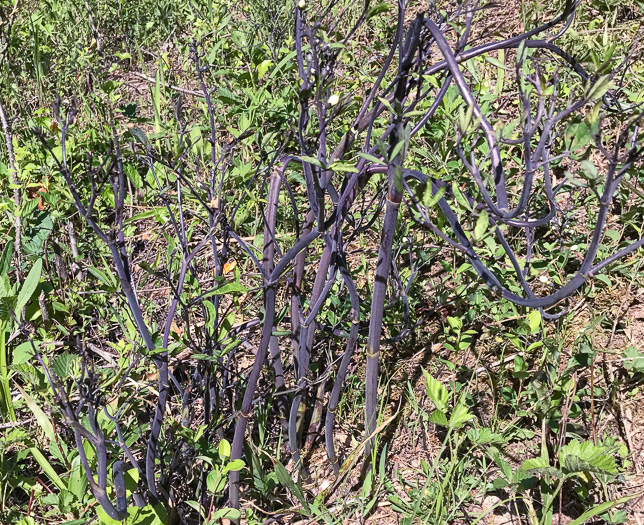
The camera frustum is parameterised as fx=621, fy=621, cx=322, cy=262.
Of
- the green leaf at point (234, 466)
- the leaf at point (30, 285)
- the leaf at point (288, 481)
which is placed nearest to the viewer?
the green leaf at point (234, 466)

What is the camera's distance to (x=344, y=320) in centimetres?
217

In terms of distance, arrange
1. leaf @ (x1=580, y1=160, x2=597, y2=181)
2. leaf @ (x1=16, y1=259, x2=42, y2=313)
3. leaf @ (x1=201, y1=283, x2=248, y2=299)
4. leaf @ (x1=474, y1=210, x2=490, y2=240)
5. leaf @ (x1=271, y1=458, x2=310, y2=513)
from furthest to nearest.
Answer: leaf @ (x1=16, y1=259, x2=42, y2=313)
leaf @ (x1=271, y1=458, x2=310, y2=513)
leaf @ (x1=201, y1=283, x2=248, y2=299)
leaf @ (x1=474, y1=210, x2=490, y2=240)
leaf @ (x1=580, y1=160, x2=597, y2=181)

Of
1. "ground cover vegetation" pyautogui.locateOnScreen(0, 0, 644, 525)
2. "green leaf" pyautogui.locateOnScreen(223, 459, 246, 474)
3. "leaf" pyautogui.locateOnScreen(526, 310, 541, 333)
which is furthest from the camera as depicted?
"leaf" pyautogui.locateOnScreen(526, 310, 541, 333)

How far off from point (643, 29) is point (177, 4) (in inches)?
120

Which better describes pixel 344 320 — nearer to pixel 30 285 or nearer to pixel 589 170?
pixel 30 285

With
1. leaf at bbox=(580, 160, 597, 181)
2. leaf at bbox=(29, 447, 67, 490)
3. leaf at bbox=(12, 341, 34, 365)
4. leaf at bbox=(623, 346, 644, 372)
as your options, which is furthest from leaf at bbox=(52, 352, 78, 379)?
leaf at bbox=(623, 346, 644, 372)

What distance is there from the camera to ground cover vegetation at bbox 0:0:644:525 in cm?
125

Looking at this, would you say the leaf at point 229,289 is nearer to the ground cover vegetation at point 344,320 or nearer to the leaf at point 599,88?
the ground cover vegetation at point 344,320

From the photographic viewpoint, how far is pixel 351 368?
210cm

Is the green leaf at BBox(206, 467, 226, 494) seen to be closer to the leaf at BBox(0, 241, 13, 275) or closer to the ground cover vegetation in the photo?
the ground cover vegetation

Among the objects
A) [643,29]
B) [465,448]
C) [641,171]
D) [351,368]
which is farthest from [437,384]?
[643,29]

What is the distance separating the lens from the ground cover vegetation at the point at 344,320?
1247mm

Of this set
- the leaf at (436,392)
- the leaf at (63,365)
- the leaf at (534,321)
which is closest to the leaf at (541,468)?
the leaf at (436,392)

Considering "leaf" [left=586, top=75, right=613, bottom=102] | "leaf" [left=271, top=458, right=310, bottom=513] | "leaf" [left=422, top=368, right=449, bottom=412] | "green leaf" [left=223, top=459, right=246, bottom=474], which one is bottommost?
"leaf" [left=271, top=458, right=310, bottom=513]
